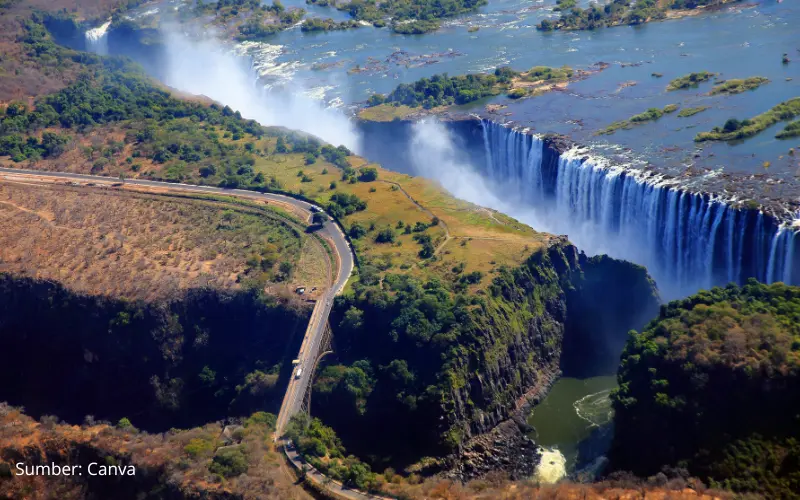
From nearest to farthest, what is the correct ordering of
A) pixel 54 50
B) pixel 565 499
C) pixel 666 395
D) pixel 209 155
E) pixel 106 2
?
pixel 565 499 → pixel 666 395 → pixel 209 155 → pixel 54 50 → pixel 106 2

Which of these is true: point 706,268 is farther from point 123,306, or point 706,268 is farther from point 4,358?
point 4,358

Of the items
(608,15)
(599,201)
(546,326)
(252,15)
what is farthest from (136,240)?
(252,15)

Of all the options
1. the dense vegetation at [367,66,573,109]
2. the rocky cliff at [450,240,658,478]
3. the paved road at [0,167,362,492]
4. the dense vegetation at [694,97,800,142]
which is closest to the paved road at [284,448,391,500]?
the paved road at [0,167,362,492]

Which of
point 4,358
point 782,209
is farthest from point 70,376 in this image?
point 782,209

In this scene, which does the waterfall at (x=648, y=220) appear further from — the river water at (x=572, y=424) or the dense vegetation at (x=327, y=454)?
the dense vegetation at (x=327, y=454)

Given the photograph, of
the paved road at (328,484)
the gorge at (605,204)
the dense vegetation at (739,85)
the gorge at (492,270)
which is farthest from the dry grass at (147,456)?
the dense vegetation at (739,85)

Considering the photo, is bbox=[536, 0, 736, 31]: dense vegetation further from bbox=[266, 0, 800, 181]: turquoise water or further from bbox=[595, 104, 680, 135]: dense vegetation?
bbox=[595, 104, 680, 135]: dense vegetation
